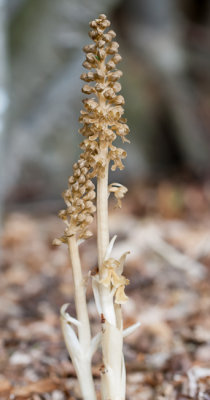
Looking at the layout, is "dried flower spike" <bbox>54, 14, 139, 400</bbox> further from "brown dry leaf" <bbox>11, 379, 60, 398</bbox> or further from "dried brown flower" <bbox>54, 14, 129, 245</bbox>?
"brown dry leaf" <bbox>11, 379, 60, 398</bbox>

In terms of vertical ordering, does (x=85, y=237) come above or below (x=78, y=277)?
above

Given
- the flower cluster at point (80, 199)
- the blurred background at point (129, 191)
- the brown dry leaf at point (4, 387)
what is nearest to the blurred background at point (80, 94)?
the blurred background at point (129, 191)

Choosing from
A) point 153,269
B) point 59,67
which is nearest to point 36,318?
point 153,269

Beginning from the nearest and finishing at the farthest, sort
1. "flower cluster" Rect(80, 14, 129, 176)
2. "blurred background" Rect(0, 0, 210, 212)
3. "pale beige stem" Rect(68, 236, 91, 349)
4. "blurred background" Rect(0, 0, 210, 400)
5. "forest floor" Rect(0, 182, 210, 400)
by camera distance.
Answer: "flower cluster" Rect(80, 14, 129, 176), "pale beige stem" Rect(68, 236, 91, 349), "forest floor" Rect(0, 182, 210, 400), "blurred background" Rect(0, 0, 210, 400), "blurred background" Rect(0, 0, 210, 212)

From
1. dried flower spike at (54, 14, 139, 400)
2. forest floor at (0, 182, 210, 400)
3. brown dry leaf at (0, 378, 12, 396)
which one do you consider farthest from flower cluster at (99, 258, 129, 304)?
brown dry leaf at (0, 378, 12, 396)

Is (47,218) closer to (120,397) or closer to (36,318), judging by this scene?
(36,318)

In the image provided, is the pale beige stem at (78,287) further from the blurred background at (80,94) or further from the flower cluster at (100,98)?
the blurred background at (80,94)
